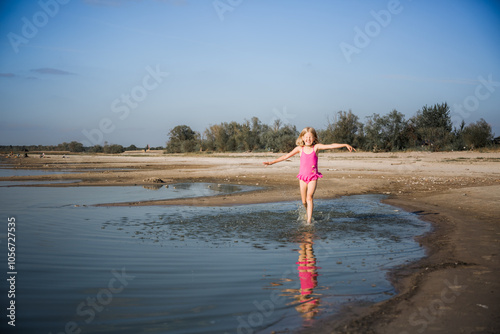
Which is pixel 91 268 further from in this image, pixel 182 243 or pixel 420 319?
pixel 420 319

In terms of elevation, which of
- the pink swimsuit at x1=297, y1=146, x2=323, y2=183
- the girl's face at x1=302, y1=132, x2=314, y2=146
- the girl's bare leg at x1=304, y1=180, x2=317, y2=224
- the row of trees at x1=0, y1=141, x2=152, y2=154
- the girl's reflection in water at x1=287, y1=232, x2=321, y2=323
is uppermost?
the row of trees at x1=0, y1=141, x2=152, y2=154

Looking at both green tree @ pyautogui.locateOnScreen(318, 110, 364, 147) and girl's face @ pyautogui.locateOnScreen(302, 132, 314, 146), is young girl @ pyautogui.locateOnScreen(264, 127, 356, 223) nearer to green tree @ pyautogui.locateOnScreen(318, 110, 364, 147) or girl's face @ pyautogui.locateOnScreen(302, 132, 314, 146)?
girl's face @ pyautogui.locateOnScreen(302, 132, 314, 146)

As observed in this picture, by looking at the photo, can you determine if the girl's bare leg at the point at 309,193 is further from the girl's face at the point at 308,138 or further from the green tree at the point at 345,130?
the green tree at the point at 345,130

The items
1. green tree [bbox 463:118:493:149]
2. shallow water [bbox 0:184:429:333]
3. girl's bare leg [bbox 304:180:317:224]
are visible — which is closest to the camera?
shallow water [bbox 0:184:429:333]

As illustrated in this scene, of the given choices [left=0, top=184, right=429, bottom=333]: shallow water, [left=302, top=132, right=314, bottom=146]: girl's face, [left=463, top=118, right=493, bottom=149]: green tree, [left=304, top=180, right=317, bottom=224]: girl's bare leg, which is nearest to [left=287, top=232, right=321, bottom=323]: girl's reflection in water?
[left=0, top=184, right=429, bottom=333]: shallow water

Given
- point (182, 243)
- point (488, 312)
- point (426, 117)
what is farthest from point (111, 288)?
point (426, 117)

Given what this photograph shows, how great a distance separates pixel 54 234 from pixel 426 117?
5719cm

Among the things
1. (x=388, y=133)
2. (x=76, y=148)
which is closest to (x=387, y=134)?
(x=388, y=133)

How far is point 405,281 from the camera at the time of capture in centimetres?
523

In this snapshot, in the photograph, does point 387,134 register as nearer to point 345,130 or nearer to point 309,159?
point 345,130

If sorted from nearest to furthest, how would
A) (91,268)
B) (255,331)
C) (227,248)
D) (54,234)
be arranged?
1. (255,331)
2. (91,268)
3. (227,248)
4. (54,234)

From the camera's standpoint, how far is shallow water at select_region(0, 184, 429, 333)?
414 cm

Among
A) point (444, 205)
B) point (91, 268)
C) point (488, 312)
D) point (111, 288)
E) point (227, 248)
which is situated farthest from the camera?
point (444, 205)

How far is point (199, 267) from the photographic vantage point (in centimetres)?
602
